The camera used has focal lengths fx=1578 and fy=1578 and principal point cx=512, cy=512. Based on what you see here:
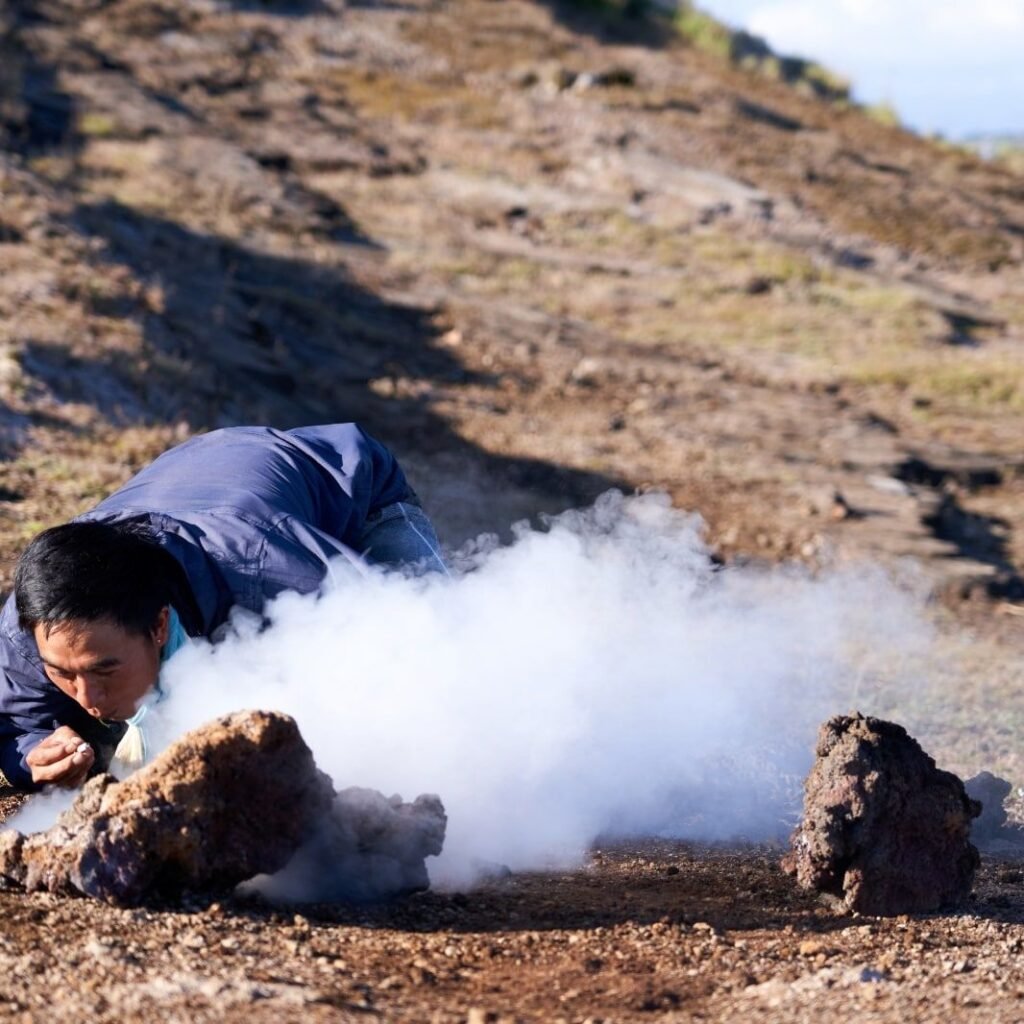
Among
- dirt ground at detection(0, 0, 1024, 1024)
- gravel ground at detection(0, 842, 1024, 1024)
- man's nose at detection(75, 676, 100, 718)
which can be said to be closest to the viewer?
gravel ground at detection(0, 842, 1024, 1024)

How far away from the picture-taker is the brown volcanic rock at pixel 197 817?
9.09 feet

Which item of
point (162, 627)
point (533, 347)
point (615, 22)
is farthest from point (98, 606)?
point (615, 22)

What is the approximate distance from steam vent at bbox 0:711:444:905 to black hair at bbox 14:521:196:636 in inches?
12.6

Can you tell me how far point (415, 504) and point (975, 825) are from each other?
168cm

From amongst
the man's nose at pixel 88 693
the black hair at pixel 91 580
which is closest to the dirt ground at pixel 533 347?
the man's nose at pixel 88 693

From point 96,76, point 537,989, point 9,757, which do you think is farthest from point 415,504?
point 96,76

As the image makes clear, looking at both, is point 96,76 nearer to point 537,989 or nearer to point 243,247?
point 243,247

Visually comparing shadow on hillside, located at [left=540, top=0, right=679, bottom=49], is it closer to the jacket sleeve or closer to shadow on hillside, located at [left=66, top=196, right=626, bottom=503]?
shadow on hillside, located at [left=66, top=196, right=626, bottom=503]

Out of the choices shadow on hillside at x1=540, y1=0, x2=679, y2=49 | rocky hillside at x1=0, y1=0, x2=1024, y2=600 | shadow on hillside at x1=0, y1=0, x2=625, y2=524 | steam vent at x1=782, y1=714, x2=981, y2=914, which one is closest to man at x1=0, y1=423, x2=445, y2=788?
steam vent at x1=782, y1=714, x2=981, y2=914

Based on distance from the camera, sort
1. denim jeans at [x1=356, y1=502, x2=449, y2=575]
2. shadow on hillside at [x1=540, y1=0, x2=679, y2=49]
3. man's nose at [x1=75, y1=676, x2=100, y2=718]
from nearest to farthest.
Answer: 1. man's nose at [x1=75, y1=676, x2=100, y2=718]
2. denim jeans at [x1=356, y1=502, x2=449, y2=575]
3. shadow on hillside at [x1=540, y1=0, x2=679, y2=49]

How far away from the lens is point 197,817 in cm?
278

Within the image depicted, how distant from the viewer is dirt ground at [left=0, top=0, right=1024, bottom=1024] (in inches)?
106

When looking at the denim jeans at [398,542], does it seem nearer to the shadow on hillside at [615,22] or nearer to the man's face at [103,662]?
the man's face at [103,662]

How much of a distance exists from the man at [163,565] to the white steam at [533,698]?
0.27 feet
